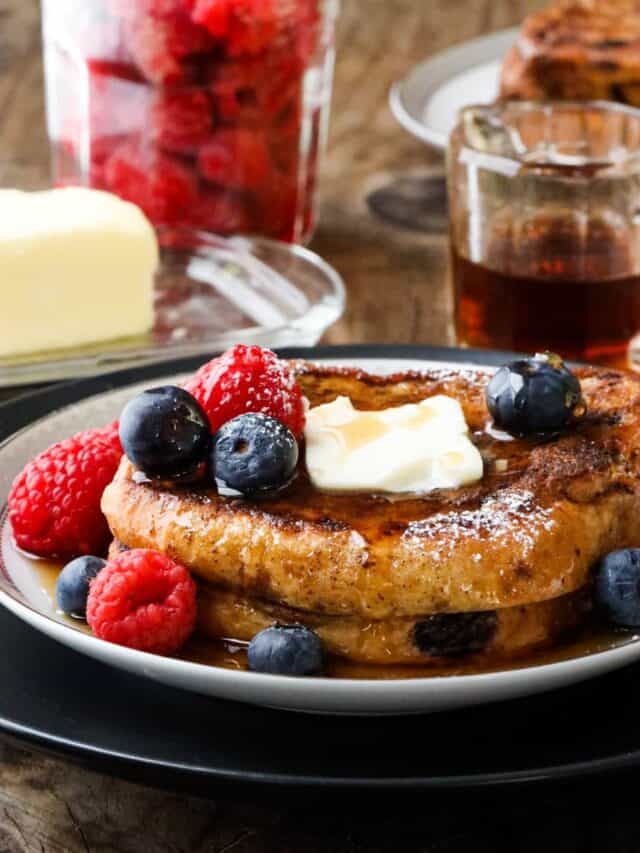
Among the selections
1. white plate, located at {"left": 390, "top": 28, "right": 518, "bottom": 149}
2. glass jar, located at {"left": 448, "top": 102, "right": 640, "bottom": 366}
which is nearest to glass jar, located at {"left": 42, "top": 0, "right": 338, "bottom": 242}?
white plate, located at {"left": 390, "top": 28, "right": 518, "bottom": 149}

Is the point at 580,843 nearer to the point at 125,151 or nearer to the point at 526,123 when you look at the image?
the point at 526,123

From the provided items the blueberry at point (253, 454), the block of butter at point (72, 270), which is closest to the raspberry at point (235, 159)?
the block of butter at point (72, 270)

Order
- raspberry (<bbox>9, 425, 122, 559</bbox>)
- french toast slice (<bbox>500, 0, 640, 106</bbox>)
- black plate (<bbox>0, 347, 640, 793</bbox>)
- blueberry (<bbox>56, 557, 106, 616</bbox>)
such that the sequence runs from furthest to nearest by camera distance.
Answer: french toast slice (<bbox>500, 0, 640, 106</bbox>)
raspberry (<bbox>9, 425, 122, 559</bbox>)
blueberry (<bbox>56, 557, 106, 616</bbox>)
black plate (<bbox>0, 347, 640, 793</bbox>)

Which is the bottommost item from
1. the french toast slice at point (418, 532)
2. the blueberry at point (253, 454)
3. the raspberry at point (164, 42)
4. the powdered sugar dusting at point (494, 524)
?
the french toast slice at point (418, 532)

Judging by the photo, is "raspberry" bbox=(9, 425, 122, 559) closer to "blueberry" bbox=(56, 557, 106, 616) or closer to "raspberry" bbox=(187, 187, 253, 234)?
"blueberry" bbox=(56, 557, 106, 616)

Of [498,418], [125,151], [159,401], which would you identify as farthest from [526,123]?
[159,401]

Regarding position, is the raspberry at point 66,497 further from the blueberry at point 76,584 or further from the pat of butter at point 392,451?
the pat of butter at point 392,451
